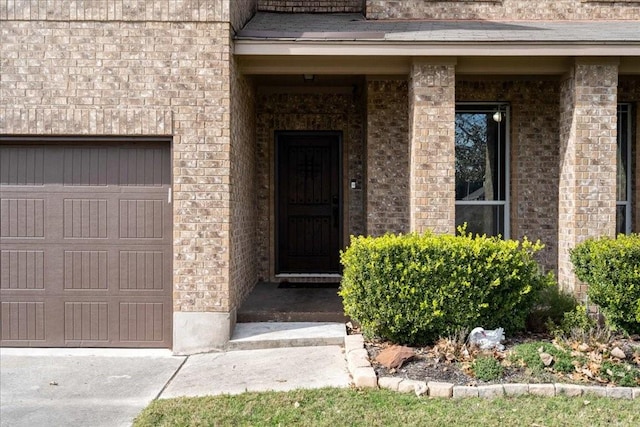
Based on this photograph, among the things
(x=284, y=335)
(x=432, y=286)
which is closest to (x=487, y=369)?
(x=432, y=286)

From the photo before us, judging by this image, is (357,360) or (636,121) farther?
(636,121)

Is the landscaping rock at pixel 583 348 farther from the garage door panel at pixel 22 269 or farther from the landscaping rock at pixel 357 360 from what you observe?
the garage door panel at pixel 22 269

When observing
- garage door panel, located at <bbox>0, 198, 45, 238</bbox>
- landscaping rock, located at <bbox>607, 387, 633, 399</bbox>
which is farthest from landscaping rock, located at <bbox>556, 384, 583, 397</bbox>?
garage door panel, located at <bbox>0, 198, 45, 238</bbox>

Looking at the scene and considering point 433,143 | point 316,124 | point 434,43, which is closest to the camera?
point 434,43

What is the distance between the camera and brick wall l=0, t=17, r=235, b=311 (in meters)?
5.98

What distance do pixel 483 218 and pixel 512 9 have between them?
3030 millimetres

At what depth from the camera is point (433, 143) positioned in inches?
250

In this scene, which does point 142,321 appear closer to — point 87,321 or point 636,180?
point 87,321

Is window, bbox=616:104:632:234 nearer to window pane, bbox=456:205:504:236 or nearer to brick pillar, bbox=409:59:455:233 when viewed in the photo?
window pane, bbox=456:205:504:236

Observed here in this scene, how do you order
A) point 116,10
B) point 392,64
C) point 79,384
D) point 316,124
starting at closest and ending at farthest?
point 79,384
point 116,10
point 392,64
point 316,124

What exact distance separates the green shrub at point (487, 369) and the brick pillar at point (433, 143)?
75.3 inches

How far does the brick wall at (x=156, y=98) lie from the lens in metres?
5.98

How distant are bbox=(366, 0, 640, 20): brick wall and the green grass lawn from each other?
542cm

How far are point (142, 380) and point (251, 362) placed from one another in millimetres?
1092
